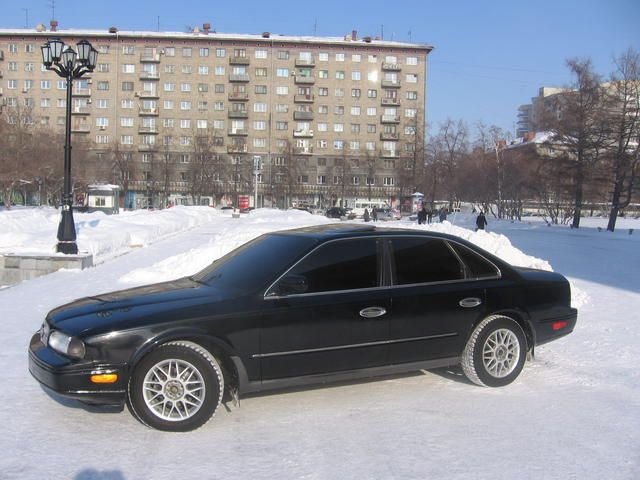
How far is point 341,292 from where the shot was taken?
16.8 ft

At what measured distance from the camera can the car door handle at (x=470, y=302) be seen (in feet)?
18.2

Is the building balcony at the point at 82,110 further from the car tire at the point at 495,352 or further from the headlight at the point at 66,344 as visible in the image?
the car tire at the point at 495,352

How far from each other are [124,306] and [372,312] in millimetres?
1959

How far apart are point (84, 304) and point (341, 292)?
2094 millimetres

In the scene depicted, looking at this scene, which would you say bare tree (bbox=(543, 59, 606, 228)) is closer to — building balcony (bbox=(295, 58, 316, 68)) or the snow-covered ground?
the snow-covered ground

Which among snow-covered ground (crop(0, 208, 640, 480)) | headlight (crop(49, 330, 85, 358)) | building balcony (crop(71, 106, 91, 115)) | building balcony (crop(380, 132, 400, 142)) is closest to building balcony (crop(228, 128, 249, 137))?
building balcony (crop(380, 132, 400, 142))

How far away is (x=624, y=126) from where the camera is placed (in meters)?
40.6

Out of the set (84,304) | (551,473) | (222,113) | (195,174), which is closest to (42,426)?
(84,304)

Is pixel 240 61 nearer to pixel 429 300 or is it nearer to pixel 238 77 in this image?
pixel 238 77

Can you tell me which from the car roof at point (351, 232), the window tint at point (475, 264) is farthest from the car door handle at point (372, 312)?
the window tint at point (475, 264)

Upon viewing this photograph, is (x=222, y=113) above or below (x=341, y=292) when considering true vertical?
above

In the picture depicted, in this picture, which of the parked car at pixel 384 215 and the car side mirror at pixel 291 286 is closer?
the car side mirror at pixel 291 286

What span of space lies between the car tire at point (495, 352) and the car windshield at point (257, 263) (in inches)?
68.9

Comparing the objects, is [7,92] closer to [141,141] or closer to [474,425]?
[141,141]
